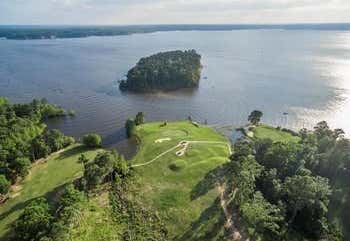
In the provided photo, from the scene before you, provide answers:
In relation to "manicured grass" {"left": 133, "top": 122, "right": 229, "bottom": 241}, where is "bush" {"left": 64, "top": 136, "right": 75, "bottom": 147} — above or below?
below

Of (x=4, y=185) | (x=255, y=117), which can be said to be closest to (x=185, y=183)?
(x=4, y=185)

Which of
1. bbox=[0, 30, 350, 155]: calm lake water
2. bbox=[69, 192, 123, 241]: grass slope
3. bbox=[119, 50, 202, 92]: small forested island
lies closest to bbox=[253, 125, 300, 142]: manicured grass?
bbox=[0, 30, 350, 155]: calm lake water

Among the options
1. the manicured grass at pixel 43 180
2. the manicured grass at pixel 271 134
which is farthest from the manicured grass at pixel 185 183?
the manicured grass at pixel 43 180

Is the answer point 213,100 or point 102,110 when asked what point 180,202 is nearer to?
point 102,110

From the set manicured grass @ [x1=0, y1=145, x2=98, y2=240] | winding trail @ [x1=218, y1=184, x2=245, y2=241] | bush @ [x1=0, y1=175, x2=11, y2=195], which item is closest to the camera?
winding trail @ [x1=218, y1=184, x2=245, y2=241]

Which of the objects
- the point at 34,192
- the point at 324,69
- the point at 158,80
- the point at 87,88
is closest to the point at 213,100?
the point at 158,80

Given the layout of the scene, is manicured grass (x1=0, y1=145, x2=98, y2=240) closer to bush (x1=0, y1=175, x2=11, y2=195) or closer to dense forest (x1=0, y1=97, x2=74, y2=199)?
bush (x1=0, y1=175, x2=11, y2=195)
